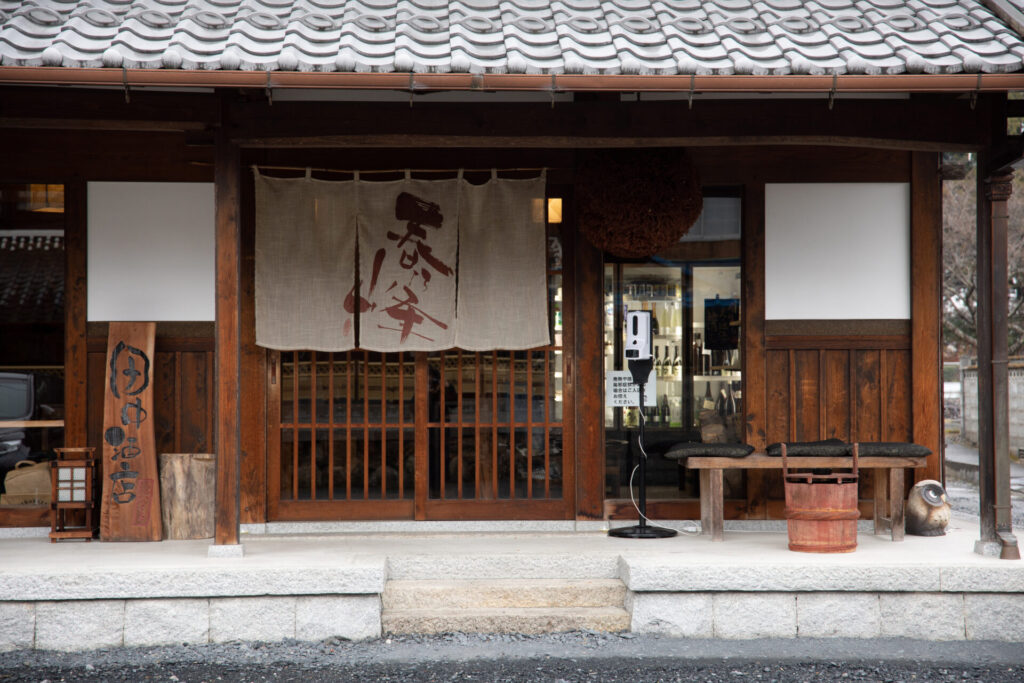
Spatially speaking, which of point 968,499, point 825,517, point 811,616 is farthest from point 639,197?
point 968,499

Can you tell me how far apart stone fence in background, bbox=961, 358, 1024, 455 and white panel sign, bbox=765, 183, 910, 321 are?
29.5ft

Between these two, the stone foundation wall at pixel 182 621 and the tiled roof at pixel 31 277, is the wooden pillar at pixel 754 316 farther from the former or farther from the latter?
the tiled roof at pixel 31 277

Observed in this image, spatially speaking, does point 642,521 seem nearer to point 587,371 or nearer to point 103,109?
point 587,371

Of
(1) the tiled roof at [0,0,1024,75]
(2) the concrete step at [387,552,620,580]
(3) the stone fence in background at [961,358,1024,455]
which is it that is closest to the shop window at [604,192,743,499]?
(2) the concrete step at [387,552,620,580]

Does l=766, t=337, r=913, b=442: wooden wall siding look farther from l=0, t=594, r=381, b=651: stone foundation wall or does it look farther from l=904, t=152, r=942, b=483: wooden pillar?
l=0, t=594, r=381, b=651: stone foundation wall

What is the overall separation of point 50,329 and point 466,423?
10.5 feet

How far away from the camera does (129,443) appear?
22.0 ft

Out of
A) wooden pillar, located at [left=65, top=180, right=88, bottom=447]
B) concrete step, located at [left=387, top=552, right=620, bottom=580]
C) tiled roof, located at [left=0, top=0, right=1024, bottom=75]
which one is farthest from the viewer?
wooden pillar, located at [left=65, top=180, right=88, bottom=447]

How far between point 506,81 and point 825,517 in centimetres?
341

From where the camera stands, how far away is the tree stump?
Answer: 6.72m

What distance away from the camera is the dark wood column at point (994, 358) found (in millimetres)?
5855

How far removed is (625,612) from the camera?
5.84 meters

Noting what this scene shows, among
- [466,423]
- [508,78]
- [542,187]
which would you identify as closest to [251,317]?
[466,423]

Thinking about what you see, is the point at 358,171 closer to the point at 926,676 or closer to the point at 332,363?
the point at 332,363
